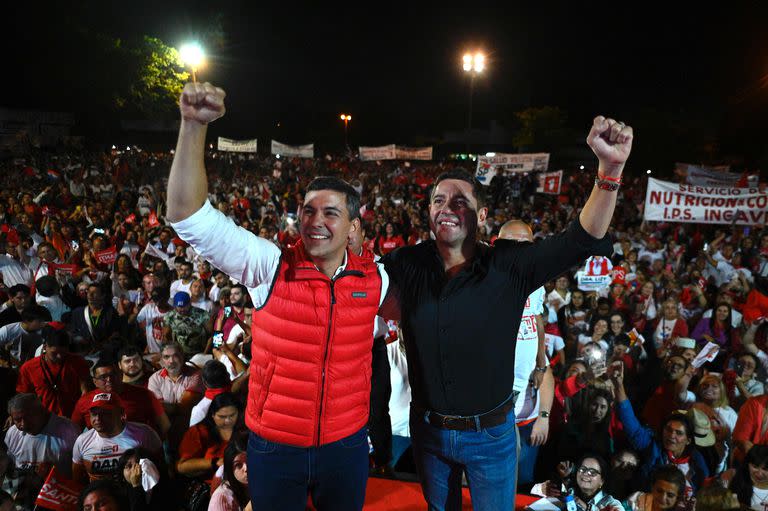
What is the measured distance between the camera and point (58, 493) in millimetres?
3592

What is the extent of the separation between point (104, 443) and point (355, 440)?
264 cm

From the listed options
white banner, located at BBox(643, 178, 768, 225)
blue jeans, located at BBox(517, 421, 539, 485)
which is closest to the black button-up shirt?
blue jeans, located at BBox(517, 421, 539, 485)

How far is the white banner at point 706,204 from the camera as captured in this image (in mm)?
9172

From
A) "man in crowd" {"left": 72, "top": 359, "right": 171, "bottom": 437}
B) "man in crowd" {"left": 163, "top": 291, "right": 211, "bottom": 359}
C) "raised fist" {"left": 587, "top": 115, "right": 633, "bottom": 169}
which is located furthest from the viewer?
"man in crowd" {"left": 163, "top": 291, "right": 211, "bottom": 359}

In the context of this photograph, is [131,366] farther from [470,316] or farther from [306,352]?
[470,316]

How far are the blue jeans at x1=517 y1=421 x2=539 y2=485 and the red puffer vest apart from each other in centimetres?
206

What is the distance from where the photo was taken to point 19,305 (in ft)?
19.8

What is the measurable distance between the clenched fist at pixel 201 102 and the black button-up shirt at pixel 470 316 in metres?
0.91

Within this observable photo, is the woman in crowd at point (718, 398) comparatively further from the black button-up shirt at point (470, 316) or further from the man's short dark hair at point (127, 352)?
the man's short dark hair at point (127, 352)

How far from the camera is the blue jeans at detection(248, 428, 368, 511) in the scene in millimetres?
1934

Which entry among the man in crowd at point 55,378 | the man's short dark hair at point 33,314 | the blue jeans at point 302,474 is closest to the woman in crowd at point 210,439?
the man in crowd at point 55,378

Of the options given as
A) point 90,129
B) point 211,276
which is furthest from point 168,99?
point 211,276

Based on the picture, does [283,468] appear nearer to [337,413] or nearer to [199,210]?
[337,413]

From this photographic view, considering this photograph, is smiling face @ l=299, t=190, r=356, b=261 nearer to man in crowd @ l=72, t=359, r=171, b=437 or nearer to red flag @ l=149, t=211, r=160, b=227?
man in crowd @ l=72, t=359, r=171, b=437
